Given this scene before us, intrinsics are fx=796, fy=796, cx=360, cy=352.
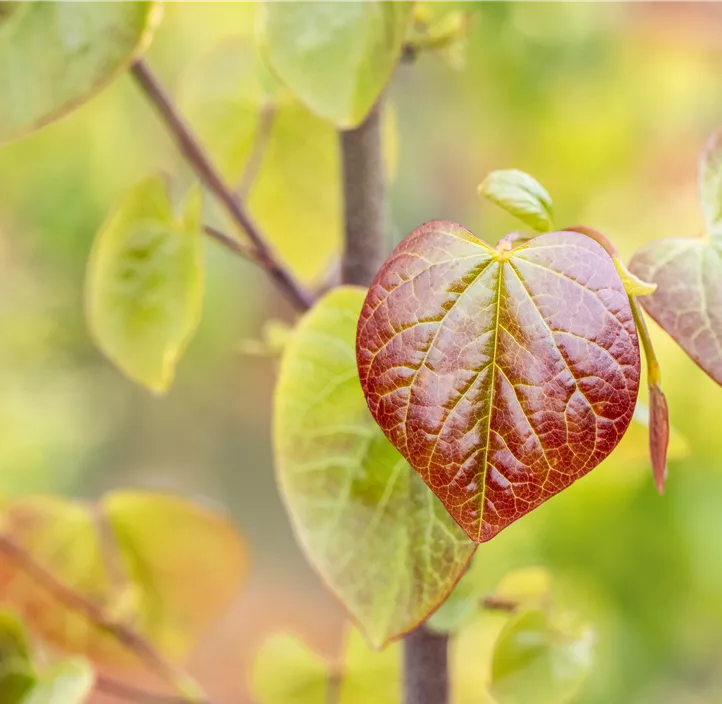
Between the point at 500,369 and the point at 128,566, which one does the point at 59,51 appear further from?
the point at 128,566

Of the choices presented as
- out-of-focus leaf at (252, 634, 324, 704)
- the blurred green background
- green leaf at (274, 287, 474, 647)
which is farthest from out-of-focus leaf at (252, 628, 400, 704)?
the blurred green background

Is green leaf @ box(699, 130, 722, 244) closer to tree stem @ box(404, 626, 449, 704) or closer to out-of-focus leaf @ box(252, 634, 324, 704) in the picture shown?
tree stem @ box(404, 626, 449, 704)

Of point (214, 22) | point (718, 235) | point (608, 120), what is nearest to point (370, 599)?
point (718, 235)

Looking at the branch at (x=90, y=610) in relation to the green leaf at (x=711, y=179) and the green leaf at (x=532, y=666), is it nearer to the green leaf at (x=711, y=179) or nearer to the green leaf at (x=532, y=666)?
the green leaf at (x=532, y=666)

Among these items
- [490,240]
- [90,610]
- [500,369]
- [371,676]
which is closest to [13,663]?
[90,610]

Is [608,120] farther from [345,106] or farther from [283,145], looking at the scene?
[345,106]

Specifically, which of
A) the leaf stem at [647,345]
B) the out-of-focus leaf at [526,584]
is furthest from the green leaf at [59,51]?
the out-of-focus leaf at [526,584]

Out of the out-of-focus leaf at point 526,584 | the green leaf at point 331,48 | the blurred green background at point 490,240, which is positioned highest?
the green leaf at point 331,48
